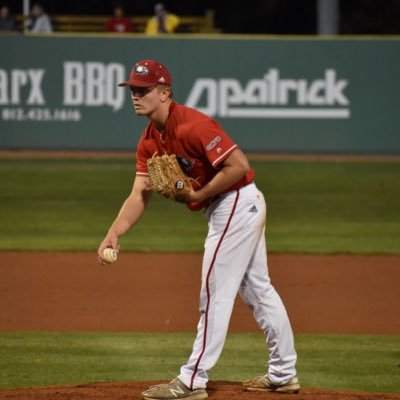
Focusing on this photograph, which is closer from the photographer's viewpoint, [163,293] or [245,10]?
[163,293]

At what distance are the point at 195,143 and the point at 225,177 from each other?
251 millimetres

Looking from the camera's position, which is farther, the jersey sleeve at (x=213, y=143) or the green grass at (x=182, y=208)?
the green grass at (x=182, y=208)

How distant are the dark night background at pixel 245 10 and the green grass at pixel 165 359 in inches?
899

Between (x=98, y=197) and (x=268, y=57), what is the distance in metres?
6.32

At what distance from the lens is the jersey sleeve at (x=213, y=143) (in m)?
5.70

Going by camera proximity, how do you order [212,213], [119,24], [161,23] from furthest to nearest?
[119,24] < [161,23] < [212,213]

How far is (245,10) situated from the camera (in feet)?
102

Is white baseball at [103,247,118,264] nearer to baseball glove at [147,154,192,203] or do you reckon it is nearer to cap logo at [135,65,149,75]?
baseball glove at [147,154,192,203]

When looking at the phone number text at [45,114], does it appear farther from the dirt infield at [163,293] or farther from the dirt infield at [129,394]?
the dirt infield at [129,394]

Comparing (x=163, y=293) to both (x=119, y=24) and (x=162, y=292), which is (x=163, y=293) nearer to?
(x=162, y=292)

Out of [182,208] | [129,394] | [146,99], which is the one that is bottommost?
[129,394]

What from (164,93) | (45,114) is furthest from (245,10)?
(164,93)

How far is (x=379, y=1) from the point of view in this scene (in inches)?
1161

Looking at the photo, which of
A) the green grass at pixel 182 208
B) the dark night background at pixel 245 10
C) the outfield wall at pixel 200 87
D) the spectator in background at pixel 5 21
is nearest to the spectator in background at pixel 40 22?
the spectator in background at pixel 5 21
